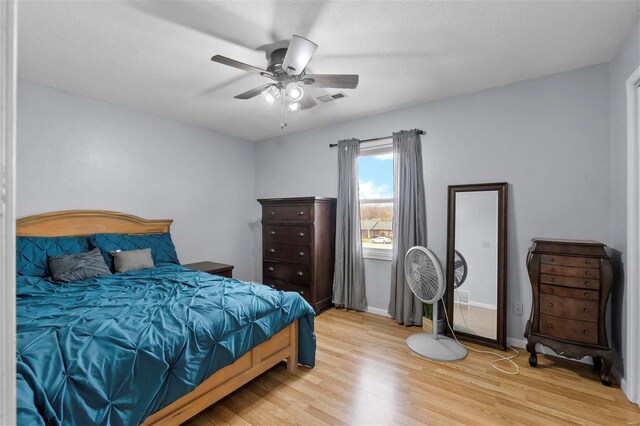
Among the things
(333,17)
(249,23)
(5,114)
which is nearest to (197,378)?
(5,114)

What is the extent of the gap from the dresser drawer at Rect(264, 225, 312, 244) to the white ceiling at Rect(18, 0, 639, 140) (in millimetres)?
1605

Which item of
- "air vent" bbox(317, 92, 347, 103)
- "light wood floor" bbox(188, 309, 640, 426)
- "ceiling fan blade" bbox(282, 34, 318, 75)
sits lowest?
"light wood floor" bbox(188, 309, 640, 426)

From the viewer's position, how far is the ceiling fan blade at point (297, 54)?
5.76 feet

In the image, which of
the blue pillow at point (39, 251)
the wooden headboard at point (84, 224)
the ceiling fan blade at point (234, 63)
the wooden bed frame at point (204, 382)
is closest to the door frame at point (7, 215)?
the wooden bed frame at point (204, 382)

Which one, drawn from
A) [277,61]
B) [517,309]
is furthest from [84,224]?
[517,309]

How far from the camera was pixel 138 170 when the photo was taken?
355 cm

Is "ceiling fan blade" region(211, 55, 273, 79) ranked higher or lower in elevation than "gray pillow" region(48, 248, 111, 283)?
higher

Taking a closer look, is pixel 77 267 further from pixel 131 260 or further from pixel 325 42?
pixel 325 42

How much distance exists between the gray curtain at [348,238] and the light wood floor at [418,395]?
112cm

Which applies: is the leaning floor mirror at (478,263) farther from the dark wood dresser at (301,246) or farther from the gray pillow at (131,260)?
the gray pillow at (131,260)

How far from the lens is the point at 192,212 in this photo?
4.12 metres

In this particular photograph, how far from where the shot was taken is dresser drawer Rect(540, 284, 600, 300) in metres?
2.23

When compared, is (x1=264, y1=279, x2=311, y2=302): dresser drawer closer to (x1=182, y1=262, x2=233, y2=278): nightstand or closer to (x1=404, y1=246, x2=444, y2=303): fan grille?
(x1=182, y1=262, x2=233, y2=278): nightstand

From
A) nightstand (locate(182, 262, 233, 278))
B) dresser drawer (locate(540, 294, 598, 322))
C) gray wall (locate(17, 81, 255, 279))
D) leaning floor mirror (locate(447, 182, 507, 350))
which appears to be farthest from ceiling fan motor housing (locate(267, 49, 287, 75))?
dresser drawer (locate(540, 294, 598, 322))
